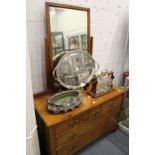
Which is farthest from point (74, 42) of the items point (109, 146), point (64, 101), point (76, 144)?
point (109, 146)

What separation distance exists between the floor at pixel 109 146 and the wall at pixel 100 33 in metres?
0.82

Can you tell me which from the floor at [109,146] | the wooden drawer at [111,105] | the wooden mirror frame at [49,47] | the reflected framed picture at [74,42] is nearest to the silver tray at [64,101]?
the wooden mirror frame at [49,47]

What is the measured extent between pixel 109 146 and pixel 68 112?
2.73 feet

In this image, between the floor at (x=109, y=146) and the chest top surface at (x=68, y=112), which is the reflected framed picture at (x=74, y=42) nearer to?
the chest top surface at (x=68, y=112)

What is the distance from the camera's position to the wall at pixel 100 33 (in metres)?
1.19

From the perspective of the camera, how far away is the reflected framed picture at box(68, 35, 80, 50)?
138 cm

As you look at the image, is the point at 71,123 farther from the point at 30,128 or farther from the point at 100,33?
the point at 100,33

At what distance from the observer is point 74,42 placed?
55.9 inches

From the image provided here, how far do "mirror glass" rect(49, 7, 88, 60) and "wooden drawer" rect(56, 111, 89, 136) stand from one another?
0.57 metres
